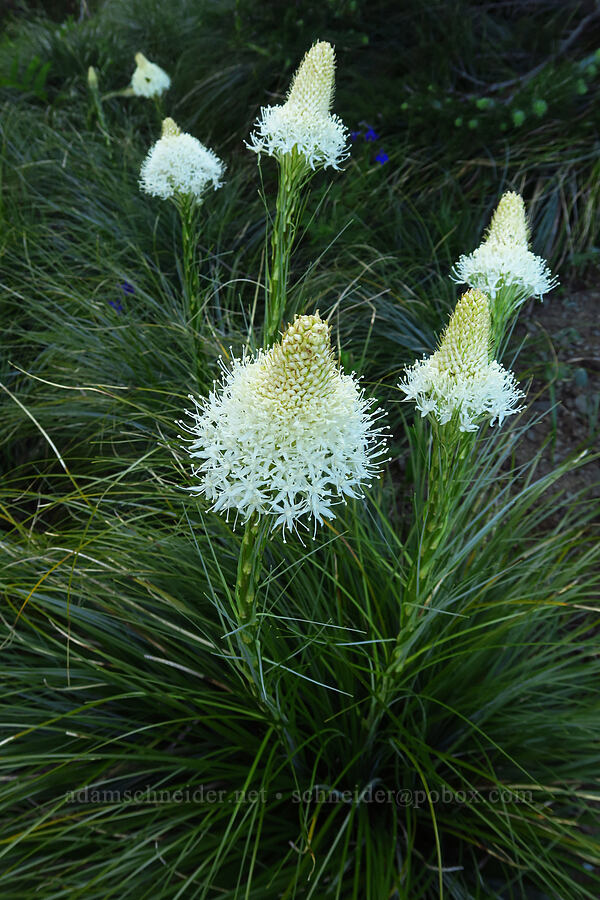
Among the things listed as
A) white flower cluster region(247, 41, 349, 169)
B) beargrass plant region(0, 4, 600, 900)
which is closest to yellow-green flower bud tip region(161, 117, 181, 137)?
white flower cluster region(247, 41, 349, 169)

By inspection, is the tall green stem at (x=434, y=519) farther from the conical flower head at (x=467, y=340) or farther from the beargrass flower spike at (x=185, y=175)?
the beargrass flower spike at (x=185, y=175)

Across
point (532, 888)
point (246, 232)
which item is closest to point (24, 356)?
point (246, 232)

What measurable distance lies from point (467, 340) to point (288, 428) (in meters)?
0.49

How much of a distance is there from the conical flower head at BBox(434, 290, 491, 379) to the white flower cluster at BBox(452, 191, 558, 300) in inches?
19.3

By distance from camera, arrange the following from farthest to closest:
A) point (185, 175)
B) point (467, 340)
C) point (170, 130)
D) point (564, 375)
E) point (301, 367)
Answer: point (564, 375) < point (170, 130) < point (185, 175) < point (467, 340) < point (301, 367)

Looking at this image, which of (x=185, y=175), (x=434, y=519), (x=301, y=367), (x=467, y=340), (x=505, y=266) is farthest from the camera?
(x=185, y=175)

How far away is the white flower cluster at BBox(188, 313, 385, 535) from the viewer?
1203 millimetres

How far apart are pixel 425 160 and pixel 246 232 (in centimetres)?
133

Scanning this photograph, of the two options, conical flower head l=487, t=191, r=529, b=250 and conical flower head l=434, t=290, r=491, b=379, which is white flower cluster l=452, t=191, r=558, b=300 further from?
conical flower head l=434, t=290, r=491, b=379

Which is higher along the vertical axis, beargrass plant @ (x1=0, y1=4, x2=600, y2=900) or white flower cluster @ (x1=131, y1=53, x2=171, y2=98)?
white flower cluster @ (x1=131, y1=53, x2=171, y2=98)

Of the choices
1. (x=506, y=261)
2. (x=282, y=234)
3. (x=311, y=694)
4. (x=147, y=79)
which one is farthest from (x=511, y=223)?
(x=147, y=79)

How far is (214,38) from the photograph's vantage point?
19.0 ft

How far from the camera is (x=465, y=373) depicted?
4.75 feet

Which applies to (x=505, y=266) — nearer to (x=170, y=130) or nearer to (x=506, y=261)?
(x=506, y=261)
